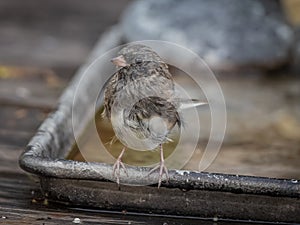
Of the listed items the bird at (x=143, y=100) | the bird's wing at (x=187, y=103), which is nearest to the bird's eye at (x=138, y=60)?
the bird at (x=143, y=100)

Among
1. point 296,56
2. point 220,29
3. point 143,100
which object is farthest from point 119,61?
point 296,56

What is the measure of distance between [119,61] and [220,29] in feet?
9.04

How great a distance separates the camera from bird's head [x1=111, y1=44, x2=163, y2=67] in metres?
3.33

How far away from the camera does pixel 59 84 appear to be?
573 cm

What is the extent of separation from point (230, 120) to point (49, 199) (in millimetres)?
1816

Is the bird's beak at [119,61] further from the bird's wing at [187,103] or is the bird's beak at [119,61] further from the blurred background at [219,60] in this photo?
the blurred background at [219,60]

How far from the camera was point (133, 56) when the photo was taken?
3348 mm

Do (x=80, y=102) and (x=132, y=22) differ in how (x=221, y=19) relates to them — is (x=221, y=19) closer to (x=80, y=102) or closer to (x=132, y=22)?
(x=132, y=22)

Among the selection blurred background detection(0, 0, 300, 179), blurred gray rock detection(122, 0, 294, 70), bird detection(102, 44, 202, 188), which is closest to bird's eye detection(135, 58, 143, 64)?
bird detection(102, 44, 202, 188)

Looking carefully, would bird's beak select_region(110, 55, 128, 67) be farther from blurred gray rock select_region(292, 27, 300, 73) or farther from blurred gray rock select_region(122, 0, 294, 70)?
blurred gray rock select_region(292, 27, 300, 73)

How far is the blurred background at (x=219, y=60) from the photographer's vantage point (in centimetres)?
470

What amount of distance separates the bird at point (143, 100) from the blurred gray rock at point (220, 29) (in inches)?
98.9

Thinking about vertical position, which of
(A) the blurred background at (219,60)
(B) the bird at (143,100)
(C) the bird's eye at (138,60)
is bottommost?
(B) the bird at (143,100)

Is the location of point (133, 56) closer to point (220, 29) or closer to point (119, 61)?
point (119, 61)
